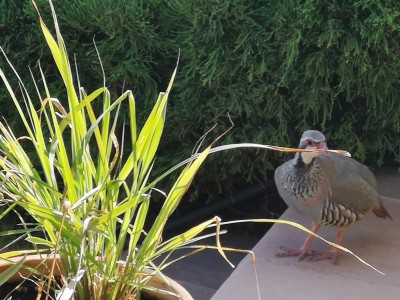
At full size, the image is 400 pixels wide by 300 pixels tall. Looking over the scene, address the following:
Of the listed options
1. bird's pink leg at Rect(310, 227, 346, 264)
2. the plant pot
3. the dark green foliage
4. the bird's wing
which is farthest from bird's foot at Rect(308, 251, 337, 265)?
the plant pot

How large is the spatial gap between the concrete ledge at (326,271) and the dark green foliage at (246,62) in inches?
13.2

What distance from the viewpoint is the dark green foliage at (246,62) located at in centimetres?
267

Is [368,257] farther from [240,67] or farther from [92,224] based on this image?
[92,224]

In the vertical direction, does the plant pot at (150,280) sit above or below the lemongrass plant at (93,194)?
below

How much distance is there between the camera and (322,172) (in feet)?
8.56

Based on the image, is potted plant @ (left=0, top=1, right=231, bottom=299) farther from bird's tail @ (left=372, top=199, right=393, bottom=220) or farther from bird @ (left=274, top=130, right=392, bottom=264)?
bird's tail @ (left=372, top=199, right=393, bottom=220)

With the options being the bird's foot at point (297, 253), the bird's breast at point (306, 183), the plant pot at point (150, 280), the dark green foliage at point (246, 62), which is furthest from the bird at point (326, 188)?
the plant pot at point (150, 280)

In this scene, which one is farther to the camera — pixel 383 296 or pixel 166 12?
pixel 166 12

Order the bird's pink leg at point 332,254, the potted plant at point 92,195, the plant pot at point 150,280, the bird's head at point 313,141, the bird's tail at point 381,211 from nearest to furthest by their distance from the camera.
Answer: the potted plant at point 92,195
the plant pot at point 150,280
the bird's head at point 313,141
the bird's pink leg at point 332,254
the bird's tail at point 381,211

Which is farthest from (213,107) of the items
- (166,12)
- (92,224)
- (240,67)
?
(92,224)

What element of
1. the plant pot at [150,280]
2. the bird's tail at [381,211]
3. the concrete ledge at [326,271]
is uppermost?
the plant pot at [150,280]

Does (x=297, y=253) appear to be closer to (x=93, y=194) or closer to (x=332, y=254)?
(x=332, y=254)

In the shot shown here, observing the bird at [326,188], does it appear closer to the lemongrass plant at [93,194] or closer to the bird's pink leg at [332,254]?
the bird's pink leg at [332,254]

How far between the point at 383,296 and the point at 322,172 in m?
0.49
